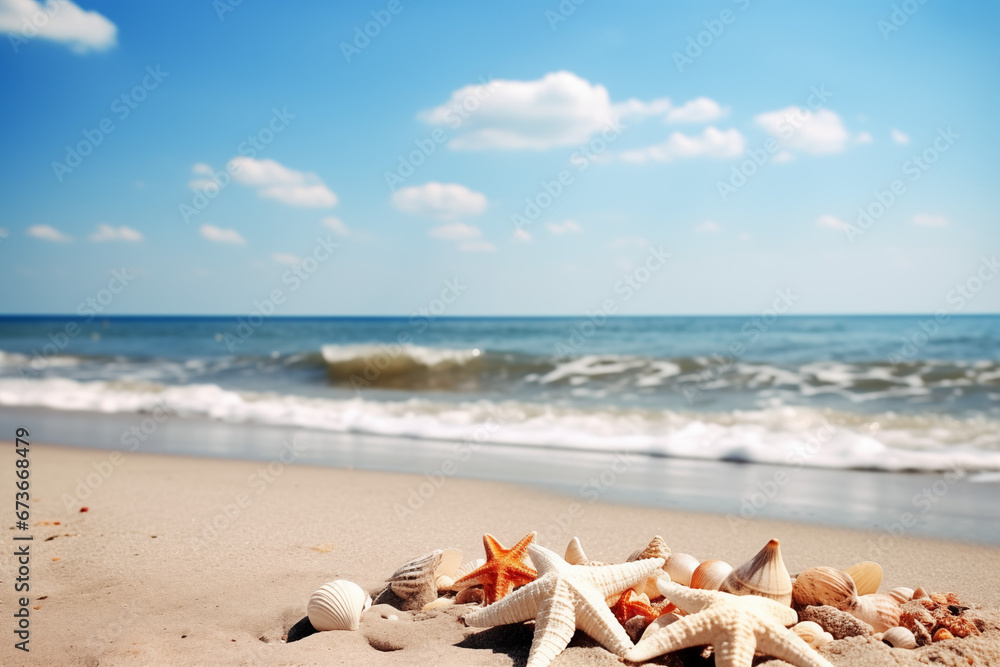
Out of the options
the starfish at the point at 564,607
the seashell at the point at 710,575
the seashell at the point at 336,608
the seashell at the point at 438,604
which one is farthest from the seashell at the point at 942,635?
the seashell at the point at 336,608

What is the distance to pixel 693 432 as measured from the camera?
9602mm

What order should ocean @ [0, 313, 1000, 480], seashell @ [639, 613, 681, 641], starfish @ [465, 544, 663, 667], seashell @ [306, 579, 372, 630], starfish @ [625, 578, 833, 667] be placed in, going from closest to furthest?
starfish @ [625, 578, 833, 667]
starfish @ [465, 544, 663, 667]
seashell @ [639, 613, 681, 641]
seashell @ [306, 579, 372, 630]
ocean @ [0, 313, 1000, 480]

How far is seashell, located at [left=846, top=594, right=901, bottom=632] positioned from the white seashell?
348mm

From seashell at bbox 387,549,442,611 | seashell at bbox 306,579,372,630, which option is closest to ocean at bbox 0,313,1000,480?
seashell at bbox 387,549,442,611

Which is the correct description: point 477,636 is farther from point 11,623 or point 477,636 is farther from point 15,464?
point 15,464

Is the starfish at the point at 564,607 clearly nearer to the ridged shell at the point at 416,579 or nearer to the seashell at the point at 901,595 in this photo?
the ridged shell at the point at 416,579

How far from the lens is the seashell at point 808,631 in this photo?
304 cm

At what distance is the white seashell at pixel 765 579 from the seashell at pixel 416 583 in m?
1.56

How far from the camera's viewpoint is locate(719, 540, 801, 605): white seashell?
3.17 meters

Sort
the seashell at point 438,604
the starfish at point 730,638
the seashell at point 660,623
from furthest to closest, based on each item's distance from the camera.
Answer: the seashell at point 438,604, the seashell at point 660,623, the starfish at point 730,638

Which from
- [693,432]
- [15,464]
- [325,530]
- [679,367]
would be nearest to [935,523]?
[693,432]

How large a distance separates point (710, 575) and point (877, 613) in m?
0.81

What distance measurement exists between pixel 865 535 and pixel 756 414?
6160 mm

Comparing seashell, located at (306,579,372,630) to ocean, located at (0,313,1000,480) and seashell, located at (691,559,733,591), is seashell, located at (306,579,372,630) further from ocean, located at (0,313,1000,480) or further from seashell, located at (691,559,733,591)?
ocean, located at (0,313,1000,480)
